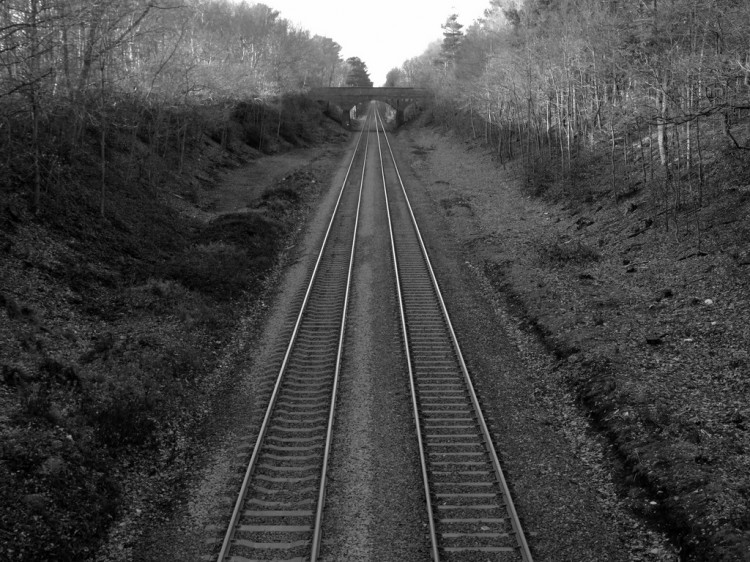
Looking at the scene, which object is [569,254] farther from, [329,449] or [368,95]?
[368,95]

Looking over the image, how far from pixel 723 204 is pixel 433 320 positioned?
10.4 meters

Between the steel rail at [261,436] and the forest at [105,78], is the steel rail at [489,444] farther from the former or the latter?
the forest at [105,78]

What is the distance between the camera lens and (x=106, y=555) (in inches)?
336

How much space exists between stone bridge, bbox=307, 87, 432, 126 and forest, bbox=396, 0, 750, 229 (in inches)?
1268

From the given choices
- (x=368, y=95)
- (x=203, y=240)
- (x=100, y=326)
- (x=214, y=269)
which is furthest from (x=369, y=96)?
(x=100, y=326)

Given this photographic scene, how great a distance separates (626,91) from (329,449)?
26.6 m

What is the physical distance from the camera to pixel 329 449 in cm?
1095

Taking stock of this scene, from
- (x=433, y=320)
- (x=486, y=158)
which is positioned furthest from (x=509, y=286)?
(x=486, y=158)

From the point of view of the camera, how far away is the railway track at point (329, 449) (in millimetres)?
8680

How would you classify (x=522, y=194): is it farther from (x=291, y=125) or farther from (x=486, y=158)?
(x=291, y=125)

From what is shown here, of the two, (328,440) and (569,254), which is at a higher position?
(569,254)

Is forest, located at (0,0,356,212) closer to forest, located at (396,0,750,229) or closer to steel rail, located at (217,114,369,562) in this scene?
steel rail, located at (217,114,369,562)

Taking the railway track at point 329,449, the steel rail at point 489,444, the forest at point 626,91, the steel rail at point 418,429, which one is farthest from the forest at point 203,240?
the steel rail at point 418,429

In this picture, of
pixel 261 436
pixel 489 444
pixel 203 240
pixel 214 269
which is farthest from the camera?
pixel 203 240
